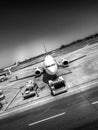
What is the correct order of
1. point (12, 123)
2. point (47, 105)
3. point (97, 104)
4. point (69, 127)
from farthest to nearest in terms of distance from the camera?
point (47, 105) < point (12, 123) < point (97, 104) < point (69, 127)

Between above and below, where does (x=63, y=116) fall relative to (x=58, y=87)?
below

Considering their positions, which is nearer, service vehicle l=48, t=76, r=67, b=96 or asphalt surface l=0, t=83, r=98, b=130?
asphalt surface l=0, t=83, r=98, b=130

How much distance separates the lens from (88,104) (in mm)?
14781

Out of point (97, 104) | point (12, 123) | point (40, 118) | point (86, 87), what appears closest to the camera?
point (97, 104)

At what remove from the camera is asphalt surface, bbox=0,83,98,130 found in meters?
12.3

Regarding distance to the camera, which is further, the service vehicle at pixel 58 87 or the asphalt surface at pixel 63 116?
the service vehicle at pixel 58 87

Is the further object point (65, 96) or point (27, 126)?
point (65, 96)

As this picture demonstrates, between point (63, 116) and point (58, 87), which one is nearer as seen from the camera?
point (63, 116)

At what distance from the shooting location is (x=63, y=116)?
1411 centimetres

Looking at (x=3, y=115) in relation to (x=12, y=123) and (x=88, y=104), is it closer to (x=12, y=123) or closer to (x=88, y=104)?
(x=12, y=123)

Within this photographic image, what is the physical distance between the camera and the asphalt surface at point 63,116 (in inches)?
484

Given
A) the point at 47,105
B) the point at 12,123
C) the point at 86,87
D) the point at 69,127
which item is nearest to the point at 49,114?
the point at 47,105

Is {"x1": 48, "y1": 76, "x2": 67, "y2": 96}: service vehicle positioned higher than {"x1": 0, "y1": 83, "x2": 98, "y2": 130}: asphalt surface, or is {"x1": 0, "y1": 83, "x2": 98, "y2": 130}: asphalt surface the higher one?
{"x1": 48, "y1": 76, "x2": 67, "y2": 96}: service vehicle

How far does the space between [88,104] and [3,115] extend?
1313cm
